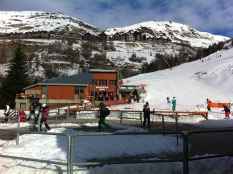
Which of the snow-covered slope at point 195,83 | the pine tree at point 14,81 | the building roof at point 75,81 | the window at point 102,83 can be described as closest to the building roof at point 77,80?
the building roof at point 75,81

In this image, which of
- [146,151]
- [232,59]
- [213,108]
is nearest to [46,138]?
[146,151]

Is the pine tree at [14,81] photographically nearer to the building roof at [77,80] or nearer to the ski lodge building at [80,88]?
the ski lodge building at [80,88]

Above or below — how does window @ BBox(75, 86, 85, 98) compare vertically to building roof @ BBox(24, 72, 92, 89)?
below

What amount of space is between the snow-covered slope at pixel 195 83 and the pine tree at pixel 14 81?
1949 centimetres

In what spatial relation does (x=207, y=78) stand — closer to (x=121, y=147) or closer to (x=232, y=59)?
(x=232, y=59)

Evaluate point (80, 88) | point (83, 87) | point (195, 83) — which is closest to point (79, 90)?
point (80, 88)

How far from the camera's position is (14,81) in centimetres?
7550

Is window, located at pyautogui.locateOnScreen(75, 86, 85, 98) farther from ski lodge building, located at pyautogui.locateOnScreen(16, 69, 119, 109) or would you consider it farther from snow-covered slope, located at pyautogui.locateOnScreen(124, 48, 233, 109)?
snow-covered slope, located at pyautogui.locateOnScreen(124, 48, 233, 109)

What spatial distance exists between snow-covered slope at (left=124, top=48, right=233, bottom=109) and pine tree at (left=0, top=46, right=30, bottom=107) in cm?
1949

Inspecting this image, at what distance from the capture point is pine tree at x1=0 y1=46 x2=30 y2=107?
73250 millimetres

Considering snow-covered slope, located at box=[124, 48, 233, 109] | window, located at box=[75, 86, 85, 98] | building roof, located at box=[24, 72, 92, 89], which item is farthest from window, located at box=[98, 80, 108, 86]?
snow-covered slope, located at box=[124, 48, 233, 109]

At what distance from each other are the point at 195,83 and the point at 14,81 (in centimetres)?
4050

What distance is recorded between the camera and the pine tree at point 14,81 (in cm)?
7325

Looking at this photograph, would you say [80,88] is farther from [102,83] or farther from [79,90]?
[102,83]
